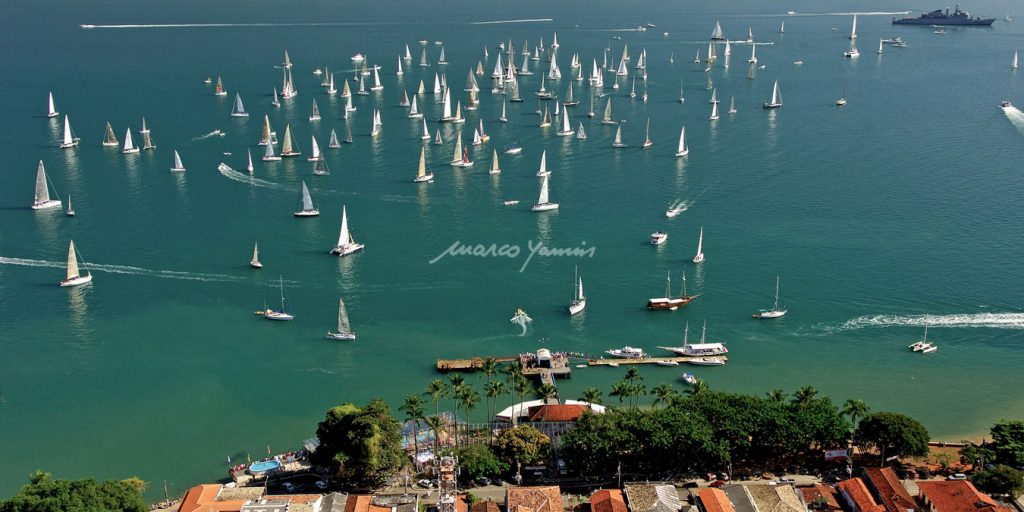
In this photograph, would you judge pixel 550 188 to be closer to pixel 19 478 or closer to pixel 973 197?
pixel 973 197

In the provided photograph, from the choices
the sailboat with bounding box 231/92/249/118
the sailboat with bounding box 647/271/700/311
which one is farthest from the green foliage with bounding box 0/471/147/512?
the sailboat with bounding box 231/92/249/118

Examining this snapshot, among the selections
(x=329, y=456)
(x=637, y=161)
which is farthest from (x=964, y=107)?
(x=329, y=456)

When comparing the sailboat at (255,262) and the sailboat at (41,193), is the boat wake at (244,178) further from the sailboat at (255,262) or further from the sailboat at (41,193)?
the sailboat at (255,262)

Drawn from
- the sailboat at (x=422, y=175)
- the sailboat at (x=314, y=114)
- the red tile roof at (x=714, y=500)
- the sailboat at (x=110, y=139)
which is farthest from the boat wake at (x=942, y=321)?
the sailboat at (x=110, y=139)

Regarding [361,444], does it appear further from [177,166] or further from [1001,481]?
[177,166]

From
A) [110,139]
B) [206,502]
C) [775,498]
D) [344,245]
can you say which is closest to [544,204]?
[344,245]

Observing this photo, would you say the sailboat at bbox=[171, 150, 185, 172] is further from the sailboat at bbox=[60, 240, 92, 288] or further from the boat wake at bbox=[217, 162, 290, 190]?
the sailboat at bbox=[60, 240, 92, 288]
